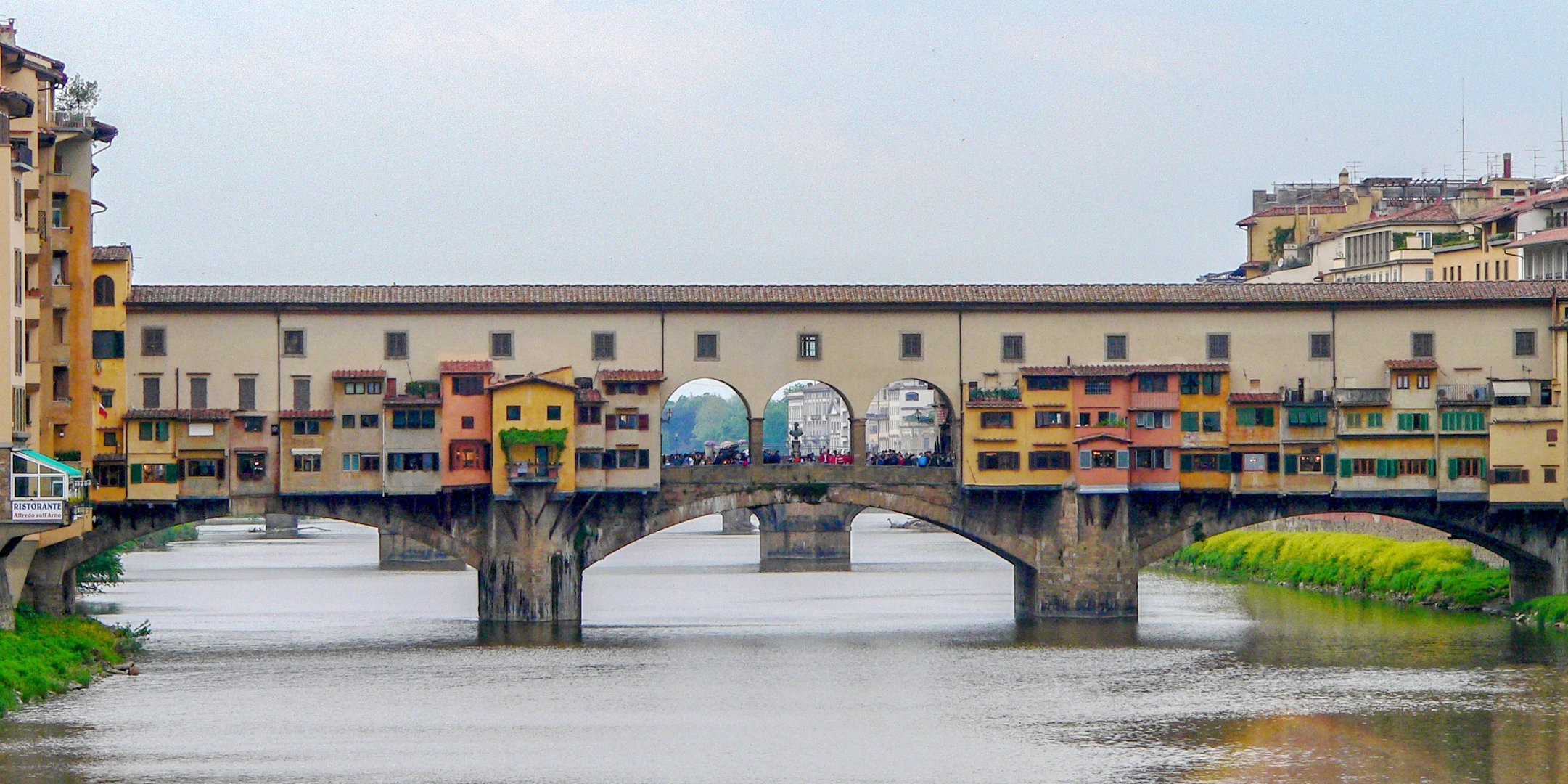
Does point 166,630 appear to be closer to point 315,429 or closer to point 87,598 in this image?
point 315,429

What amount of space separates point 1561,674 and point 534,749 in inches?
925

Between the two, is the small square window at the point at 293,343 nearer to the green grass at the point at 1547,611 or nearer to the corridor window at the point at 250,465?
the corridor window at the point at 250,465

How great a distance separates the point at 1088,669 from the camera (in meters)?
56.0

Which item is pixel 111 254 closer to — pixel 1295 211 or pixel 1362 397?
pixel 1362 397

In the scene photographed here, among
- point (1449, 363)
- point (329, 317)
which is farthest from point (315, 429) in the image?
point (1449, 363)

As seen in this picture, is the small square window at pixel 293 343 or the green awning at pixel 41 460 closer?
the green awning at pixel 41 460

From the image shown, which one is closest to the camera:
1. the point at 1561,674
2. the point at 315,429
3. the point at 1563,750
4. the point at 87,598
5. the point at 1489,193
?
the point at 1563,750

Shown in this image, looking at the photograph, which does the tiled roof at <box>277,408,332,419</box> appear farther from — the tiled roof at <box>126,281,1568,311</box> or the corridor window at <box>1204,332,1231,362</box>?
the corridor window at <box>1204,332,1231,362</box>

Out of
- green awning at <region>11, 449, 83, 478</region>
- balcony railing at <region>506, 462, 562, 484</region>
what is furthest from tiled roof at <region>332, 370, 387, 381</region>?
green awning at <region>11, 449, 83, 478</region>

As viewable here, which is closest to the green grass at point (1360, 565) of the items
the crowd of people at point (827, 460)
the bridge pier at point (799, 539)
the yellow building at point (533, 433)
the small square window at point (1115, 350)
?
the small square window at point (1115, 350)

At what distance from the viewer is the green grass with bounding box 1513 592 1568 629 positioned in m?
64.3

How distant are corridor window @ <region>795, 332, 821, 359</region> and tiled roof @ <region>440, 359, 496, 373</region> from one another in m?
8.15

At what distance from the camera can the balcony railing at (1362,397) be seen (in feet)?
216

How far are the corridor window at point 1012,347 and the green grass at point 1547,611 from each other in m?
15.1
